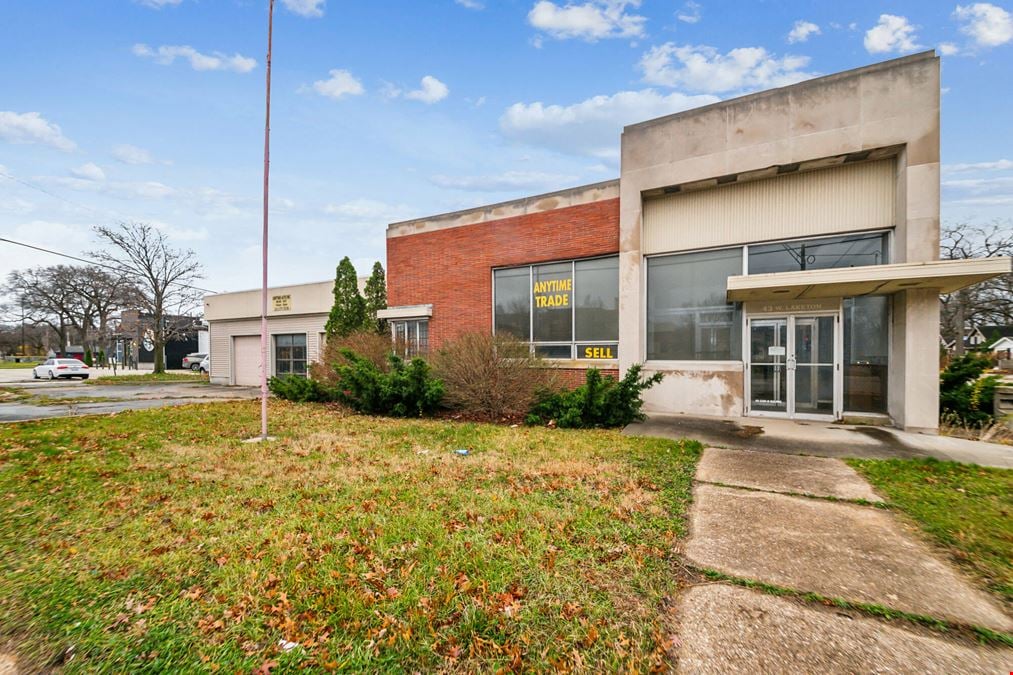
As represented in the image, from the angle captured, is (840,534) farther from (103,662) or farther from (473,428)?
(473,428)

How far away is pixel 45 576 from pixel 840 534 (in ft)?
20.8

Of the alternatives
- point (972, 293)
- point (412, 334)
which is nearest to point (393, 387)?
point (412, 334)

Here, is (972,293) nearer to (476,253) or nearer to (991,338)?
(991,338)

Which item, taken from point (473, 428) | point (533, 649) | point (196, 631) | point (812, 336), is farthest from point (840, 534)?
point (812, 336)

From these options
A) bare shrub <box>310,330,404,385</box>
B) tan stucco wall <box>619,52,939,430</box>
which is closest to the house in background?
tan stucco wall <box>619,52,939,430</box>

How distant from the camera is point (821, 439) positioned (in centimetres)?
731

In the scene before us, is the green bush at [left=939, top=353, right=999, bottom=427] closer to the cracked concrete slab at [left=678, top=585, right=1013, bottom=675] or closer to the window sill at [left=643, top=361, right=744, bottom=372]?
the window sill at [left=643, top=361, right=744, bottom=372]

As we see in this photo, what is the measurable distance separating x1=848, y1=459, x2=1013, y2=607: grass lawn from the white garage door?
1008 inches

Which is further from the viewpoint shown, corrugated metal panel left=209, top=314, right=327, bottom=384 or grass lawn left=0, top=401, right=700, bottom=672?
corrugated metal panel left=209, top=314, right=327, bottom=384

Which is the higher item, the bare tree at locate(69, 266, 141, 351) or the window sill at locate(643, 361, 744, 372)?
the bare tree at locate(69, 266, 141, 351)

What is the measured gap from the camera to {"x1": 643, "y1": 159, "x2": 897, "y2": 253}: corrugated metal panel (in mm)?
8742

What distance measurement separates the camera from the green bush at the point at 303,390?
13255mm

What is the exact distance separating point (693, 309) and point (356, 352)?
9.29m

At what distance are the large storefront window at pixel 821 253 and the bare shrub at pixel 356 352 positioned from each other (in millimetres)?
9718
